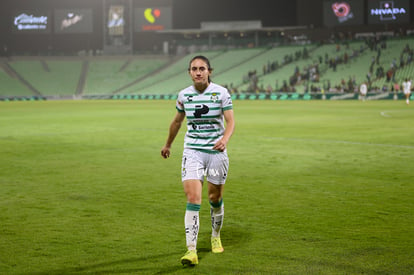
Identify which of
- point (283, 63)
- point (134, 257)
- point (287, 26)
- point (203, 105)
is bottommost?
Result: point (134, 257)

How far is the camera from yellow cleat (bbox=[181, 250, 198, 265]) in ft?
19.6

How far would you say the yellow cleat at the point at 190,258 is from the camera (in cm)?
596

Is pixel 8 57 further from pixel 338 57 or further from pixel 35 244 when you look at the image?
pixel 35 244

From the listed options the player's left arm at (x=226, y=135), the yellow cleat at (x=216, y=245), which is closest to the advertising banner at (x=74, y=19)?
the player's left arm at (x=226, y=135)

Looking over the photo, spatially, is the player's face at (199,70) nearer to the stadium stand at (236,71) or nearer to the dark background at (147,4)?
the stadium stand at (236,71)

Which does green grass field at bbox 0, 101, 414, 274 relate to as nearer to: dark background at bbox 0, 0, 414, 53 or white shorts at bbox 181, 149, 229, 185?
white shorts at bbox 181, 149, 229, 185

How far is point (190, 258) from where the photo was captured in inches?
235

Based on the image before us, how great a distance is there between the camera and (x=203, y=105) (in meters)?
6.53

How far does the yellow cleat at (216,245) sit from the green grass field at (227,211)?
12 cm

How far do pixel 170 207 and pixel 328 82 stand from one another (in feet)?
179

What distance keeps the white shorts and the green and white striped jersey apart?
72 mm

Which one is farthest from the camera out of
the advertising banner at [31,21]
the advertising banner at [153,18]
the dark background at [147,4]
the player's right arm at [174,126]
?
the advertising banner at [31,21]

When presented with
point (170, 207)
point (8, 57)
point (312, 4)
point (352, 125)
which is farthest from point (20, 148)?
point (8, 57)

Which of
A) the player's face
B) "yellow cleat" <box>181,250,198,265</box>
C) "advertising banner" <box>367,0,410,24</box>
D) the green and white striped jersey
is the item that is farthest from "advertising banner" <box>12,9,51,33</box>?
"yellow cleat" <box>181,250,198,265</box>
